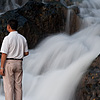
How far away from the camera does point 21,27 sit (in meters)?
7.94

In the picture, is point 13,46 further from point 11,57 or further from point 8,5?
point 8,5

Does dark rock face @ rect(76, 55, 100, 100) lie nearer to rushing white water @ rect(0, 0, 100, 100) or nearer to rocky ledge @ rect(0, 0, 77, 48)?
rushing white water @ rect(0, 0, 100, 100)

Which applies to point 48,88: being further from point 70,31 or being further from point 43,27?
point 70,31

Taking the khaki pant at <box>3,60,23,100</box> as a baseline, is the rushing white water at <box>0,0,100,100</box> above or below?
below

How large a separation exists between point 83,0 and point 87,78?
456 inches

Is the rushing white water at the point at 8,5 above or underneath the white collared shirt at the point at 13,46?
underneath

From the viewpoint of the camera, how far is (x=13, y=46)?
115 inches

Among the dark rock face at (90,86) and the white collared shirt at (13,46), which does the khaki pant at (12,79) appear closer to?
the white collared shirt at (13,46)

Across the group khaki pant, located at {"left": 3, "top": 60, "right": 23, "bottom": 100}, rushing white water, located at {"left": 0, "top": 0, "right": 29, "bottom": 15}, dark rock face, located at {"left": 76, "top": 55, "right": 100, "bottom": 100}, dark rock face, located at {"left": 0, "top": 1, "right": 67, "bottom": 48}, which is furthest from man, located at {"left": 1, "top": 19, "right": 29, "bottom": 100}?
rushing white water, located at {"left": 0, "top": 0, "right": 29, "bottom": 15}

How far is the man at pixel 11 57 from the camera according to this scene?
2.87m

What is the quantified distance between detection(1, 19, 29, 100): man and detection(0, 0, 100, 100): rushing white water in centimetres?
161

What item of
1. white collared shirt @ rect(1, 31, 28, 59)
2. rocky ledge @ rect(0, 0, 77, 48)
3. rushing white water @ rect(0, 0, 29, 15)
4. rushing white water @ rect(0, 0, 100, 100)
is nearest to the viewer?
white collared shirt @ rect(1, 31, 28, 59)

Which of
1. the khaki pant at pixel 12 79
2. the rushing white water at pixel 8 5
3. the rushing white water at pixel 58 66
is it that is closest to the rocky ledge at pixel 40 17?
the rushing white water at pixel 58 66

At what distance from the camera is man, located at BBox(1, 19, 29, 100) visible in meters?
2.87
